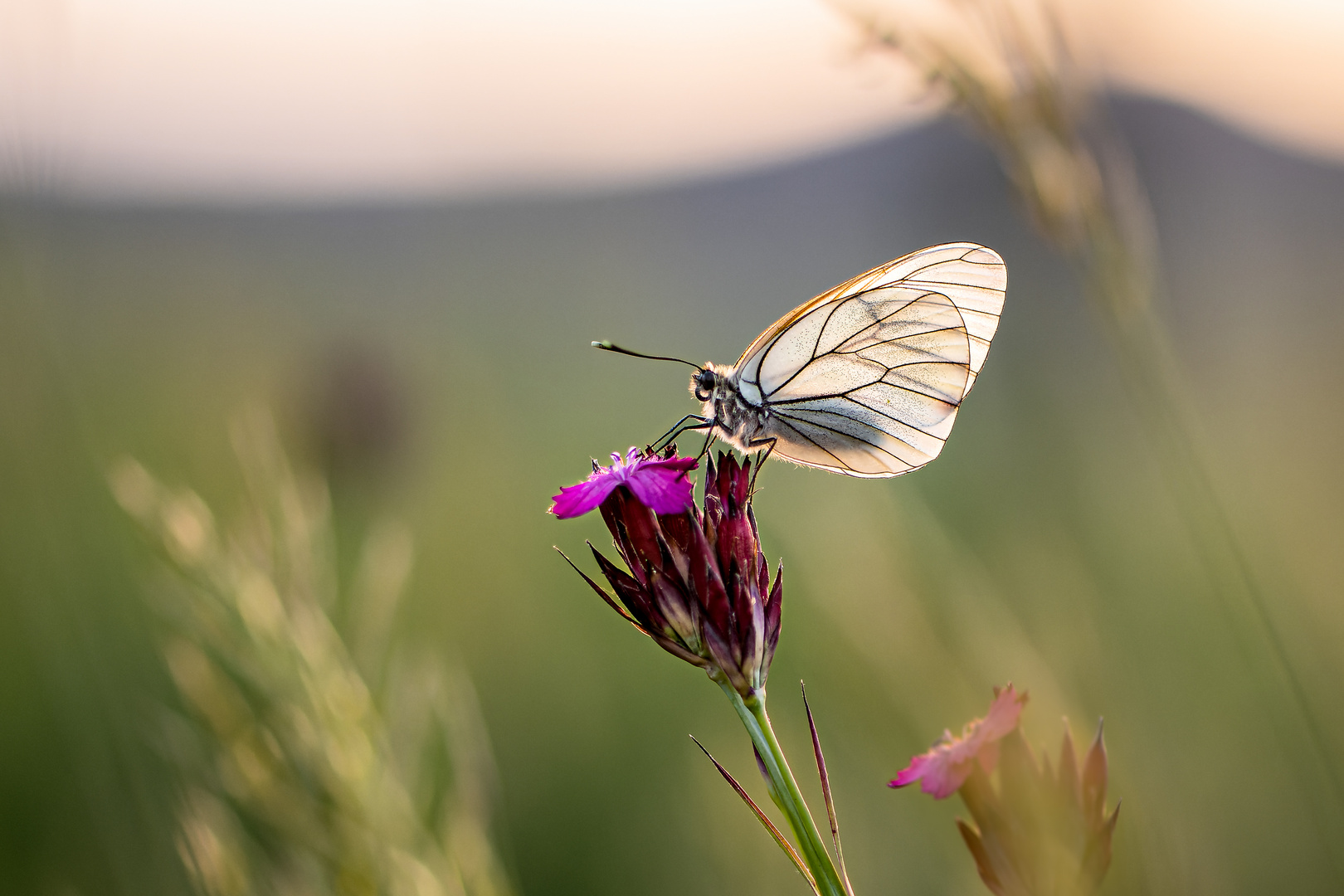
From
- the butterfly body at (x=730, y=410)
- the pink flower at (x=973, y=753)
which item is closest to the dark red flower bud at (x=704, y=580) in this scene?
the pink flower at (x=973, y=753)

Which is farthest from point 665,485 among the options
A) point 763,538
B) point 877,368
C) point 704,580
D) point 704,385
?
point 763,538

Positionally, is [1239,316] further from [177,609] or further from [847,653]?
[177,609]

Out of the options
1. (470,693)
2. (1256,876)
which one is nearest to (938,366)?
(470,693)

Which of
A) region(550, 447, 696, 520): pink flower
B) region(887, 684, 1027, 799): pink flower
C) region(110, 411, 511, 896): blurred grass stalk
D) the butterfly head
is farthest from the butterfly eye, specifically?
region(887, 684, 1027, 799): pink flower

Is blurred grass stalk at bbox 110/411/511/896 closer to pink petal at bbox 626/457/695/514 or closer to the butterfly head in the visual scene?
pink petal at bbox 626/457/695/514

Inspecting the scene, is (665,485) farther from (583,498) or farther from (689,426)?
(689,426)
